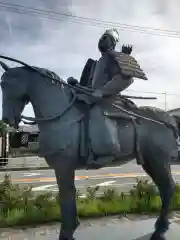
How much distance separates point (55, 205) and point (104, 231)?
154 centimetres

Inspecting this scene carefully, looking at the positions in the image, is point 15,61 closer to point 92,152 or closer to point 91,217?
point 92,152

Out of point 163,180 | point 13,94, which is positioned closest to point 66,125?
point 13,94

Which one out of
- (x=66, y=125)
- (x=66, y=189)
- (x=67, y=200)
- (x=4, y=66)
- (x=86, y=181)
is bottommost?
(x=86, y=181)

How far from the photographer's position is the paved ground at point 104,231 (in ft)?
13.9

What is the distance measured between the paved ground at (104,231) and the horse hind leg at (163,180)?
0.16m

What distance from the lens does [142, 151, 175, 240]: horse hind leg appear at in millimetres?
4074

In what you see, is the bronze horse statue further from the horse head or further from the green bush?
the green bush

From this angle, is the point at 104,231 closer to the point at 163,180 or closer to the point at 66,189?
the point at 163,180

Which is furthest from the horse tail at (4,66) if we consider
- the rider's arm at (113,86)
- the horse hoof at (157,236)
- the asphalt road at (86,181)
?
the asphalt road at (86,181)

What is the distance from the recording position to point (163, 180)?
418 centimetres

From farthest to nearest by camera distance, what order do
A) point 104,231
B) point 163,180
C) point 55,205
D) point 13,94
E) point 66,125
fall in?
1. point 55,205
2. point 104,231
3. point 163,180
4. point 66,125
5. point 13,94

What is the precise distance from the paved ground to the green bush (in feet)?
1.03

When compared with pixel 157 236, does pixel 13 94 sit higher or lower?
higher

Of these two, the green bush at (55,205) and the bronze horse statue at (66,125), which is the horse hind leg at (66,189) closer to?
the bronze horse statue at (66,125)
